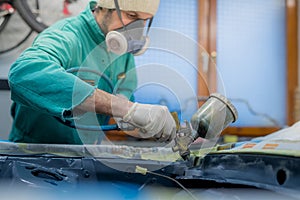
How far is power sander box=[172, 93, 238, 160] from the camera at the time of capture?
0.92m

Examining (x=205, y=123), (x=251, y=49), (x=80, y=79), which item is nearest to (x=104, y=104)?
(x=80, y=79)

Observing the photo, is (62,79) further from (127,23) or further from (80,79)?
(127,23)

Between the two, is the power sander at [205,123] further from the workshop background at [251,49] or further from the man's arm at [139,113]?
the workshop background at [251,49]

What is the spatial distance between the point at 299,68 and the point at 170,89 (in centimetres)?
174

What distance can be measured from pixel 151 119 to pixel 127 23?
36 cm

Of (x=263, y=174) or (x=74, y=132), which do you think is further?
(x=74, y=132)

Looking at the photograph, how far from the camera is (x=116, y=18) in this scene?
1162 millimetres

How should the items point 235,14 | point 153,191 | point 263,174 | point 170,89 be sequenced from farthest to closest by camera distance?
point 235,14 → point 170,89 → point 153,191 → point 263,174

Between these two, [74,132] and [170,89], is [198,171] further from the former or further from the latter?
[74,132]

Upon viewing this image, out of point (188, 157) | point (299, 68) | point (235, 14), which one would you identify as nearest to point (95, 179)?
point (188, 157)

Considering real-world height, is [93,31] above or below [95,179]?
above

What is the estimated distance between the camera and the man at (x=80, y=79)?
93 centimetres

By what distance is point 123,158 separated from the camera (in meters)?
0.96

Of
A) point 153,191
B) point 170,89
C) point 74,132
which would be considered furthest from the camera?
point 74,132
